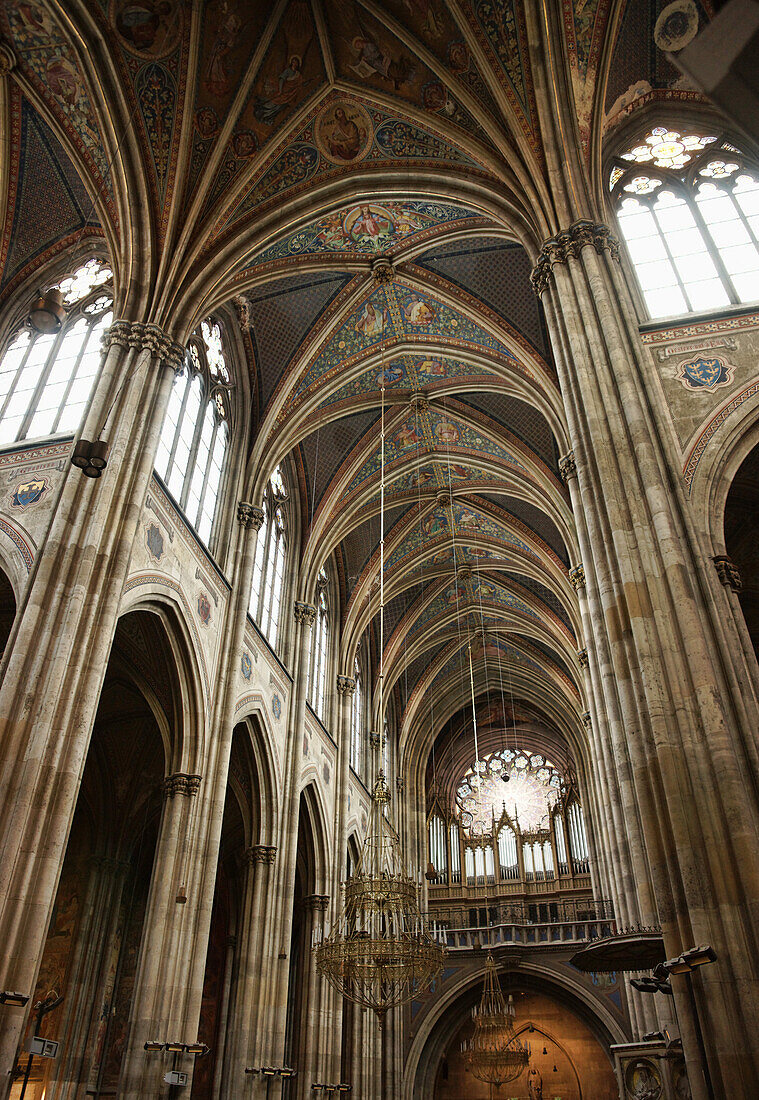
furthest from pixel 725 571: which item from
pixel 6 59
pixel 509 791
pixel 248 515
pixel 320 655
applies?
pixel 509 791

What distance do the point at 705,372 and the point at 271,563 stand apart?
1014 centimetres

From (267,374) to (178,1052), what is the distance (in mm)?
11831

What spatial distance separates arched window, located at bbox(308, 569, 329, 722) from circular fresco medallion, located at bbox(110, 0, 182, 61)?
36.2ft

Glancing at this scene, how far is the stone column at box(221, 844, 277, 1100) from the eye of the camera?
12.9 m

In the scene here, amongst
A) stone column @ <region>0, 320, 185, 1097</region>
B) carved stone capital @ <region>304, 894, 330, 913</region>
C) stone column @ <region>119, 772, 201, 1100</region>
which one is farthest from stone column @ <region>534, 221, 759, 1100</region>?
carved stone capital @ <region>304, 894, 330, 913</region>

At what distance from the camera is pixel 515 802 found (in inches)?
1157

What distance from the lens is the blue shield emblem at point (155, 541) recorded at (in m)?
11.8

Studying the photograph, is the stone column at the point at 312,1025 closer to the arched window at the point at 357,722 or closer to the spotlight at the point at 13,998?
the arched window at the point at 357,722

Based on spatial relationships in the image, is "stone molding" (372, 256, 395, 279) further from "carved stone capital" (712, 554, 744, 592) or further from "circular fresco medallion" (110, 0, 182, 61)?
"carved stone capital" (712, 554, 744, 592)

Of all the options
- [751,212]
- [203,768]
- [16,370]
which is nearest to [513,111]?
[751,212]

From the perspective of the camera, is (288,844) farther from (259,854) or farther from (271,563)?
(271,563)

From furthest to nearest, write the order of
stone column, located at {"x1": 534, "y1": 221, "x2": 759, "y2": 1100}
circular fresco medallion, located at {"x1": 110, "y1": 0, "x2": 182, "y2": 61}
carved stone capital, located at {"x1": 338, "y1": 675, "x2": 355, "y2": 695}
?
carved stone capital, located at {"x1": 338, "y1": 675, "x2": 355, "y2": 695}
circular fresco medallion, located at {"x1": 110, "y1": 0, "x2": 182, "y2": 61}
stone column, located at {"x1": 534, "y1": 221, "x2": 759, "y2": 1100}

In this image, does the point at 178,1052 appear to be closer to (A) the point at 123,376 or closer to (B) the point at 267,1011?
(B) the point at 267,1011

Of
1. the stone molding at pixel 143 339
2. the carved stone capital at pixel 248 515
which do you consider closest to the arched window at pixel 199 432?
the carved stone capital at pixel 248 515
